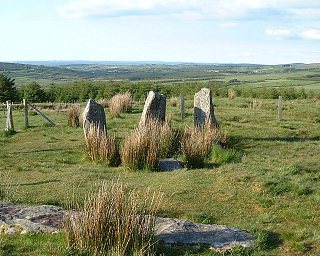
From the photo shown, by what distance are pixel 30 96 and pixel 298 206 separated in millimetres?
40042

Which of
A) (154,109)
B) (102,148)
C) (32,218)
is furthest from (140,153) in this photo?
(32,218)

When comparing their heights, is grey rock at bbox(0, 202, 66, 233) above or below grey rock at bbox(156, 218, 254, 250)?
above

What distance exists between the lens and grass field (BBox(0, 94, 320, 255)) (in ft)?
25.1

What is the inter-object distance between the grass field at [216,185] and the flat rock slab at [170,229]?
0.21 metres

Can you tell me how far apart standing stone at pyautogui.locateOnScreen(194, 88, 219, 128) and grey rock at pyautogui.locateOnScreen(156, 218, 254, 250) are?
9763mm

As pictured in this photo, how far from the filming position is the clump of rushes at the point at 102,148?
13898 mm

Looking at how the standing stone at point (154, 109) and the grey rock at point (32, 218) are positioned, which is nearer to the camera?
the grey rock at point (32, 218)

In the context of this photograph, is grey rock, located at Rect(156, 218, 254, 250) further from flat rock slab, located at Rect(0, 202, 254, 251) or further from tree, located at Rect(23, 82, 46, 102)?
tree, located at Rect(23, 82, 46, 102)

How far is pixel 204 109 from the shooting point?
58.5 ft

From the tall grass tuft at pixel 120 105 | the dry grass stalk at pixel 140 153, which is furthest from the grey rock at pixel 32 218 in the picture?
the tall grass tuft at pixel 120 105

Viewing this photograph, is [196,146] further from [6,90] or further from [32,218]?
[6,90]

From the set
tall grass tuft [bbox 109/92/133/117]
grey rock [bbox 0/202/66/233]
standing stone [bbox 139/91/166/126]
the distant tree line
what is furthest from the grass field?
the distant tree line

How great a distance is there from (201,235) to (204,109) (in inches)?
418

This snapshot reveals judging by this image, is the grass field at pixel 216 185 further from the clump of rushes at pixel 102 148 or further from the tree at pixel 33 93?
the tree at pixel 33 93
